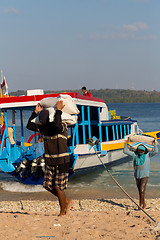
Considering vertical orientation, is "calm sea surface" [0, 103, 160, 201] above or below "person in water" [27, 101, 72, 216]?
below

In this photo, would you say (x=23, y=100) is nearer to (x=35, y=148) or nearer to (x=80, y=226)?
(x=35, y=148)

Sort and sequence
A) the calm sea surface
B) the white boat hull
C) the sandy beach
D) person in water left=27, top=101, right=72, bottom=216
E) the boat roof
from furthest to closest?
the white boat hull → the calm sea surface → the boat roof → person in water left=27, top=101, right=72, bottom=216 → the sandy beach

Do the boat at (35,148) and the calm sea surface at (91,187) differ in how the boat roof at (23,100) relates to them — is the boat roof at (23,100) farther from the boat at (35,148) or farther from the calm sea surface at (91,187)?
the calm sea surface at (91,187)

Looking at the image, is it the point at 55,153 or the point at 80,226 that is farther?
the point at 55,153

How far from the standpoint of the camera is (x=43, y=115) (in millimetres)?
5980

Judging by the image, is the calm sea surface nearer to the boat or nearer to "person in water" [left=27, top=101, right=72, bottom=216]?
the boat

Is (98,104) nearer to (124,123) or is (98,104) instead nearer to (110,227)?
(124,123)

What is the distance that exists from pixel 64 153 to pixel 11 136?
835 centimetres

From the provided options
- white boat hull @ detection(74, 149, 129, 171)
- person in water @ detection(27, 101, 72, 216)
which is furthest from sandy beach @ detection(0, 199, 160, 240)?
white boat hull @ detection(74, 149, 129, 171)

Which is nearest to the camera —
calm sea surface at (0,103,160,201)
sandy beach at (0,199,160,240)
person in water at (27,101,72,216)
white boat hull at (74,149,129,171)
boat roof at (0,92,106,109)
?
sandy beach at (0,199,160,240)

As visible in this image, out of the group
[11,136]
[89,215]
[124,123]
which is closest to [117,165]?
[124,123]

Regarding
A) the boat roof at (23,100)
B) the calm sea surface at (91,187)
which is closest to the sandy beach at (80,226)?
the calm sea surface at (91,187)

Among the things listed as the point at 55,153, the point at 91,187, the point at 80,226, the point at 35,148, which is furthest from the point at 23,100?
the point at 80,226

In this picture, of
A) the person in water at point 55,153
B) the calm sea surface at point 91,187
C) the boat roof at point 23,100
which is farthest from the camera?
the calm sea surface at point 91,187
